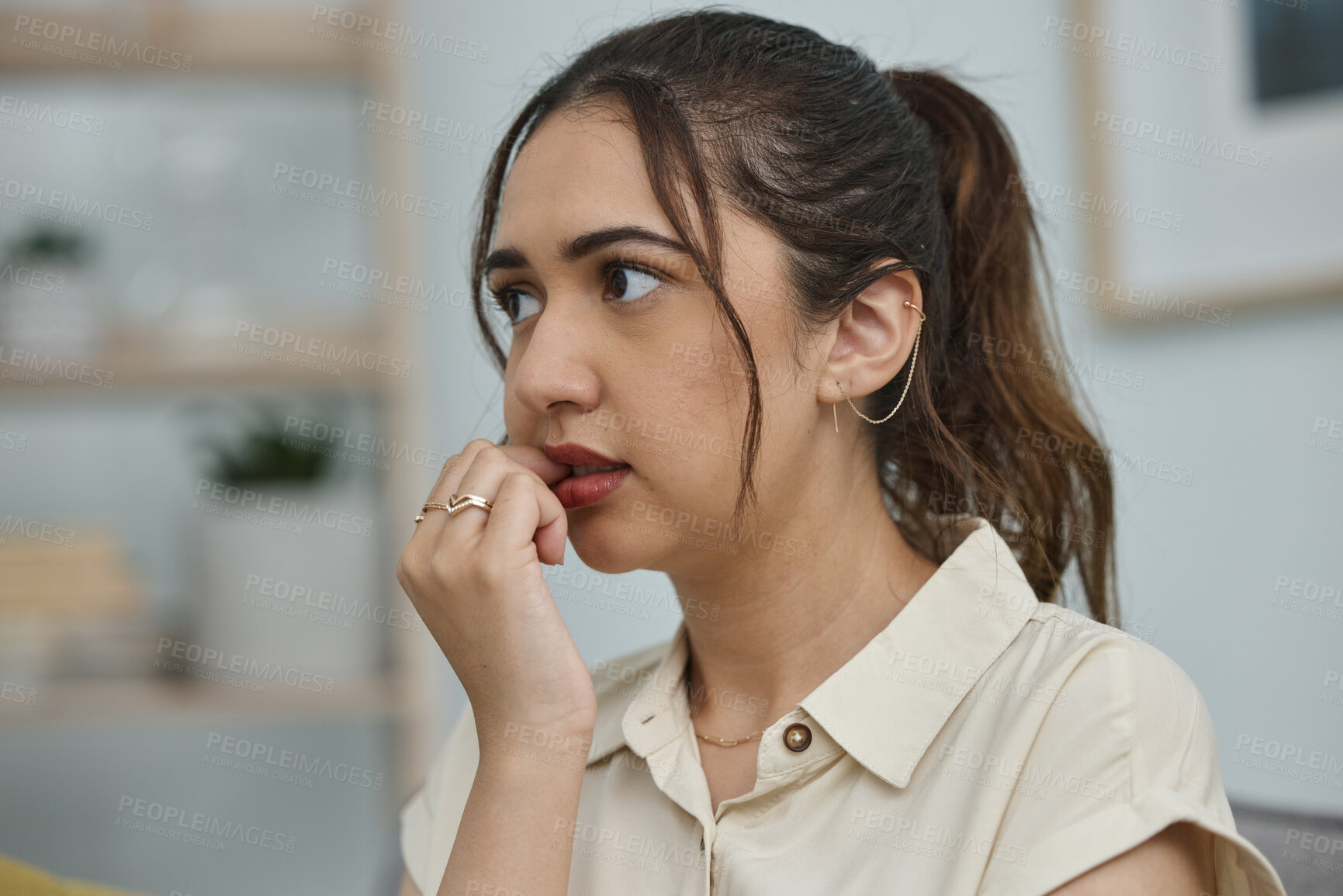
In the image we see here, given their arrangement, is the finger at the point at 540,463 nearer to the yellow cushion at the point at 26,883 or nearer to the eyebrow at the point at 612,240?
the eyebrow at the point at 612,240

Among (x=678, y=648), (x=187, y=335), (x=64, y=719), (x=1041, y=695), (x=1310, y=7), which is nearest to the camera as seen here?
(x=1041, y=695)

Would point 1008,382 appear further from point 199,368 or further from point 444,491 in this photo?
point 199,368

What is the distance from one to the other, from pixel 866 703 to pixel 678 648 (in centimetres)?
27

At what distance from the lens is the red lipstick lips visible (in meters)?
1.00

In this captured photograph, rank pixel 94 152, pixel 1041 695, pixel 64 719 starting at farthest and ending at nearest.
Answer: pixel 94 152 → pixel 64 719 → pixel 1041 695

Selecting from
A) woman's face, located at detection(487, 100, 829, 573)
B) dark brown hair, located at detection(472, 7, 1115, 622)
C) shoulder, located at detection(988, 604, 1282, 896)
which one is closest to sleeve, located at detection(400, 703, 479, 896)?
woman's face, located at detection(487, 100, 829, 573)

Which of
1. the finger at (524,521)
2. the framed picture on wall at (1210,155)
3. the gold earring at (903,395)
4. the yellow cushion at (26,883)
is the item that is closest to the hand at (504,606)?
the finger at (524,521)

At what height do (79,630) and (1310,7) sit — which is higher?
(1310,7)

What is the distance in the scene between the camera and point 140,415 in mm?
2084

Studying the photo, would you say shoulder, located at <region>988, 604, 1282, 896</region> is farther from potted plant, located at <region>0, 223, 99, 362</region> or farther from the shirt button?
potted plant, located at <region>0, 223, 99, 362</region>

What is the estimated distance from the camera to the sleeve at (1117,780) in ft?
2.58

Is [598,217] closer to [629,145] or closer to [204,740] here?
[629,145]

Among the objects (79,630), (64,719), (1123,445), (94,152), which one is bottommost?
(64,719)

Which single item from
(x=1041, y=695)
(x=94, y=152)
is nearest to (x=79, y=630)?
(x=94, y=152)
